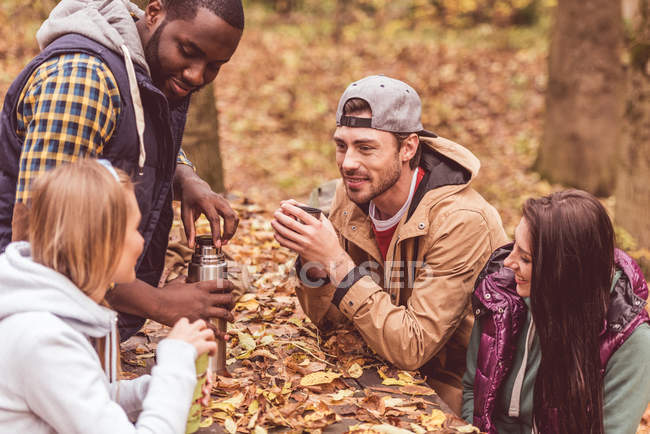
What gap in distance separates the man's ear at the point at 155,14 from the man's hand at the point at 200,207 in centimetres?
87

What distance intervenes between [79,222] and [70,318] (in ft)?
1.07

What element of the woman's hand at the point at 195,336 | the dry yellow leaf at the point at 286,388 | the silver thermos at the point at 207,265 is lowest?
the dry yellow leaf at the point at 286,388

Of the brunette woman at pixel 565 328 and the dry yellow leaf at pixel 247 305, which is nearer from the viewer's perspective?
the brunette woman at pixel 565 328

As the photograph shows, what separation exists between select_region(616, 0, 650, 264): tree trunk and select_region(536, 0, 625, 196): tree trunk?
4.12 m

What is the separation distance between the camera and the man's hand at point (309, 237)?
323 centimetres

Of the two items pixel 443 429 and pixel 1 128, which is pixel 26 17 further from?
pixel 443 429

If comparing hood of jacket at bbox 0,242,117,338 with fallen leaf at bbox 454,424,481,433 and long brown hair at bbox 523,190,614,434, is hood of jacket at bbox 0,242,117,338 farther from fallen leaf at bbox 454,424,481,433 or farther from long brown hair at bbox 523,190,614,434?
long brown hair at bbox 523,190,614,434

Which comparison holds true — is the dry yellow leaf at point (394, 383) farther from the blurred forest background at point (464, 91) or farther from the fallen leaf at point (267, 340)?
the blurred forest background at point (464, 91)

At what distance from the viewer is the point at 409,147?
372cm

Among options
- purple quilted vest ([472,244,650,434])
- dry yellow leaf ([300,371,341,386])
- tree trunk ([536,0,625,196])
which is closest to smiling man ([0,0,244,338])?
dry yellow leaf ([300,371,341,386])

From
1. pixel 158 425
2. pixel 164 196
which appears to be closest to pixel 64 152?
pixel 164 196

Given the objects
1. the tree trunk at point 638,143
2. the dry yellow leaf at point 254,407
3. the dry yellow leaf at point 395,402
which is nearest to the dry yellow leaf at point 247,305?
the dry yellow leaf at point 254,407

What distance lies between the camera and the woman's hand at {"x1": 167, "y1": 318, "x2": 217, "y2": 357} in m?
2.28

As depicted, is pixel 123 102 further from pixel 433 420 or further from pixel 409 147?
pixel 433 420
